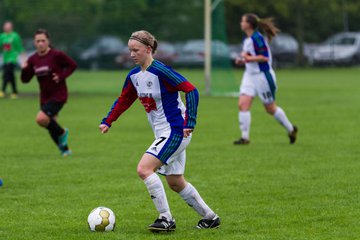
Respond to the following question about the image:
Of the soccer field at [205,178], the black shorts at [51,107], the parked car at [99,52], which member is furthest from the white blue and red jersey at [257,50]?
the parked car at [99,52]

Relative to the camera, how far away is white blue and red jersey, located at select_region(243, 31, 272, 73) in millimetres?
14328

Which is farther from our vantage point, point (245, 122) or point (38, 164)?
point (245, 122)

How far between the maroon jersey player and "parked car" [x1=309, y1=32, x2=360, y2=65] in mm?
34125

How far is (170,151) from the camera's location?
7441 mm

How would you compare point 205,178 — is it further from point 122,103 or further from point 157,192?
point 157,192

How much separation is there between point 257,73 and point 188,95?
7.28 metres

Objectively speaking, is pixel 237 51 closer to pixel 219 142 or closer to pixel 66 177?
pixel 219 142

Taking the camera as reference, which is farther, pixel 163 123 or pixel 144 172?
pixel 163 123

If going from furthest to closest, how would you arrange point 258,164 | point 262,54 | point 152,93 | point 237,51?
point 237,51
point 262,54
point 258,164
point 152,93

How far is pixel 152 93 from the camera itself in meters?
7.59

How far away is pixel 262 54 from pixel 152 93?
6.96m

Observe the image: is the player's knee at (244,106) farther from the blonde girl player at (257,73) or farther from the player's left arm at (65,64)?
the player's left arm at (65,64)

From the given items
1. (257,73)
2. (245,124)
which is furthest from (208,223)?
Answer: (257,73)

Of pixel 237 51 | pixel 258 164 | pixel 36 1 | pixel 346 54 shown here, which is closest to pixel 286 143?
pixel 258 164
